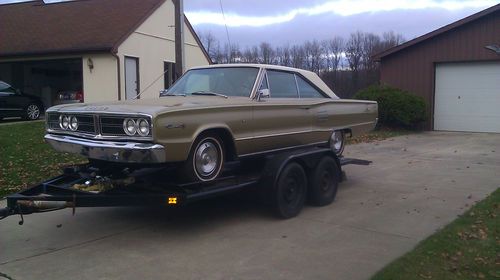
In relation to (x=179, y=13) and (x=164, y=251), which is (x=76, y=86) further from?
(x=164, y=251)

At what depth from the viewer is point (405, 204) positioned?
7.64 metres

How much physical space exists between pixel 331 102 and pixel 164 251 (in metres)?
3.70

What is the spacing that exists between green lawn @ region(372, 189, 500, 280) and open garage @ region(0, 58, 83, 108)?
1890cm

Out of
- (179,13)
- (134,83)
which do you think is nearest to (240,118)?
(179,13)

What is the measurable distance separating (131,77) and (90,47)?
7.92ft

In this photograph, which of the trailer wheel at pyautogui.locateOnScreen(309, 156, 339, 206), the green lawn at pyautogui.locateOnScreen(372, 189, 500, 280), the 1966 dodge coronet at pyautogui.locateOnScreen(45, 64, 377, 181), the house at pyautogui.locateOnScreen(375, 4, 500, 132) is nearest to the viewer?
the green lawn at pyautogui.locateOnScreen(372, 189, 500, 280)

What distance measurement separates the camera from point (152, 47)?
23906 mm

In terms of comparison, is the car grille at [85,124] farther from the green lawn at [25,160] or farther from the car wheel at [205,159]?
the green lawn at [25,160]

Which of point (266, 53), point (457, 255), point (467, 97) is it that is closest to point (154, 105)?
point (457, 255)

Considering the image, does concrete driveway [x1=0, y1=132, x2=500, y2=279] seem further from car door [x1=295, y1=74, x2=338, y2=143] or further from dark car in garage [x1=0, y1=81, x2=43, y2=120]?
dark car in garage [x1=0, y1=81, x2=43, y2=120]

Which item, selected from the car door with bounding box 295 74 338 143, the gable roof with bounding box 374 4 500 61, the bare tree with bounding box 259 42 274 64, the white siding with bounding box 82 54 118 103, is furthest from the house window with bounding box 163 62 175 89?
the bare tree with bounding box 259 42 274 64

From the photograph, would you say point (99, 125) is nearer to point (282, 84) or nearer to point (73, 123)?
point (73, 123)

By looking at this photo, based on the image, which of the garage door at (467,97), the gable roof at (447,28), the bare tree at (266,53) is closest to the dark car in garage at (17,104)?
the gable roof at (447,28)

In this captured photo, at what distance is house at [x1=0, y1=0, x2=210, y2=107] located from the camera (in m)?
21.5
